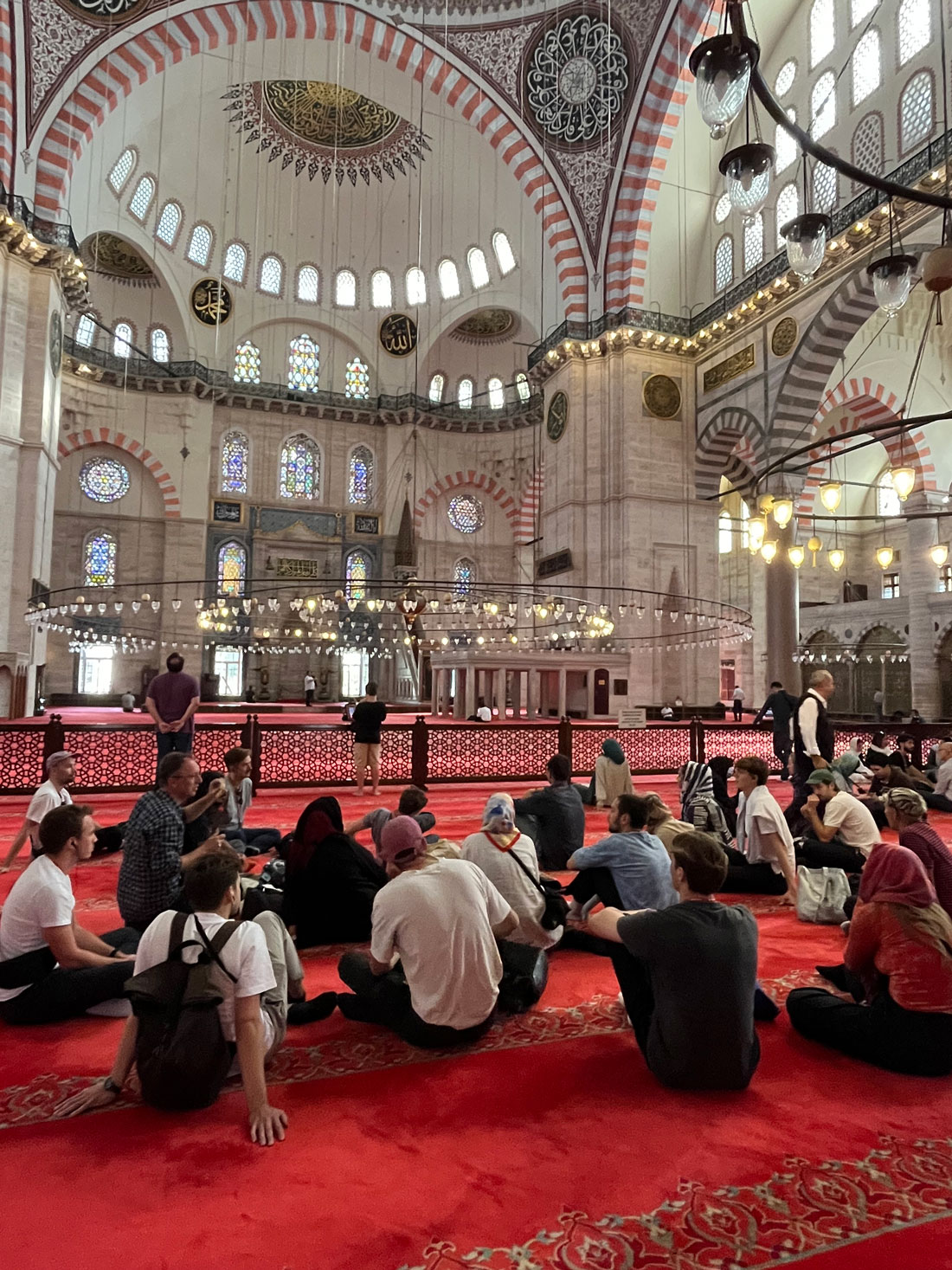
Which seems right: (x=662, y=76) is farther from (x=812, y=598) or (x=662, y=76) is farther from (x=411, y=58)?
(x=812, y=598)

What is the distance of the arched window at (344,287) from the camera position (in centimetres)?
2183

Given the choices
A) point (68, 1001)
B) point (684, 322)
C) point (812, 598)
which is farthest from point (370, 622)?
point (68, 1001)

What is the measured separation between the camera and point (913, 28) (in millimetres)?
11430

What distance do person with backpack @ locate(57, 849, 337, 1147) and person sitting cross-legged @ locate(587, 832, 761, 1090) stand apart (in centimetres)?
94

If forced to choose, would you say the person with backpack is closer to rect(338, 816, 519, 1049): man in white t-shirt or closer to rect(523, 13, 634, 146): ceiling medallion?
rect(338, 816, 519, 1049): man in white t-shirt

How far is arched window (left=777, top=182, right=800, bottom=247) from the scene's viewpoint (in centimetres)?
1331

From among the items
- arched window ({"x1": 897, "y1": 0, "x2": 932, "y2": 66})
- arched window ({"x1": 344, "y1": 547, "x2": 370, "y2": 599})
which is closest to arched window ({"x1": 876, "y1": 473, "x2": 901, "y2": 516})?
arched window ({"x1": 897, "y1": 0, "x2": 932, "y2": 66})

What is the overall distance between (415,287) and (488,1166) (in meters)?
22.8

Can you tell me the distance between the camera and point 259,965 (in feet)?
6.20

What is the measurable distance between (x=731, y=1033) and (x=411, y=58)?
17509 mm

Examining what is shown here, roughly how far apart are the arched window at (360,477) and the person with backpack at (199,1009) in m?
20.6

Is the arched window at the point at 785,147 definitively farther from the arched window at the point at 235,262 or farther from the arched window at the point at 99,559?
the arched window at the point at 99,559

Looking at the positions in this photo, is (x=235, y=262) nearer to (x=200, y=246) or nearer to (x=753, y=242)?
(x=200, y=246)

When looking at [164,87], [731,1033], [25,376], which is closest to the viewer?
[731,1033]
